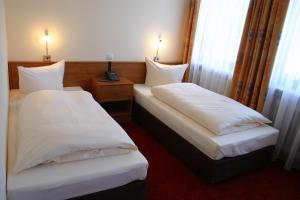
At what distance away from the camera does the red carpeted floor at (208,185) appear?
6.87 ft

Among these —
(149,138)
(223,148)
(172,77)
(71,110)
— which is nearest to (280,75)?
(223,148)

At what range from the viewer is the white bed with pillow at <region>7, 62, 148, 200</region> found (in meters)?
1.41

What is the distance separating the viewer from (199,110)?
97.1 inches

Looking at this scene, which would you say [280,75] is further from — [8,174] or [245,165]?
[8,174]

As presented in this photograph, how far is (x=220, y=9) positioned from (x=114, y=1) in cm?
150

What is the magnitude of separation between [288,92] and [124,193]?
2.07 m

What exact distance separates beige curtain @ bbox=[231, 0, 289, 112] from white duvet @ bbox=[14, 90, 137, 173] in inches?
70.8

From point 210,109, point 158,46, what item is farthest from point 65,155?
point 158,46

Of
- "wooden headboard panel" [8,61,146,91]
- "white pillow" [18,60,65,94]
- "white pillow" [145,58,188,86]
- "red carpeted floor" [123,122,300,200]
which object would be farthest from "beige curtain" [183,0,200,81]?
"white pillow" [18,60,65,94]

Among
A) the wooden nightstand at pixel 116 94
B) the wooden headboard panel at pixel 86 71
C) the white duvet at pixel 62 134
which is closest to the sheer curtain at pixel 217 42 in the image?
the wooden headboard panel at pixel 86 71

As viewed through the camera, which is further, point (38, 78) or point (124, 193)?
point (38, 78)

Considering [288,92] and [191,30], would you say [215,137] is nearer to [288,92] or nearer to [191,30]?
[288,92]

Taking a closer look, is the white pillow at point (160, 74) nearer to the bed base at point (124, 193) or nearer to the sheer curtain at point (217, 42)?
the sheer curtain at point (217, 42)

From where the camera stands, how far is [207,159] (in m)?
2.16
